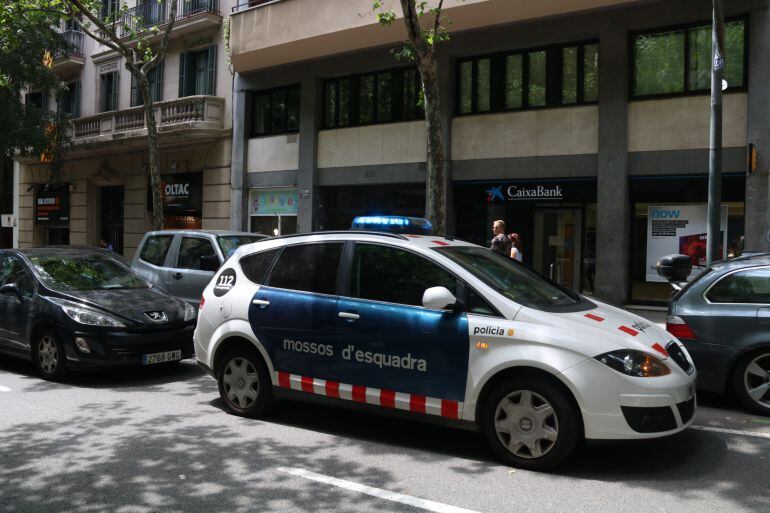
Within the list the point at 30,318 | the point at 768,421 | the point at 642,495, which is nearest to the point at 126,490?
the point at 642,495

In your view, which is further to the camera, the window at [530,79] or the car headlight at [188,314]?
the window at [530,79]

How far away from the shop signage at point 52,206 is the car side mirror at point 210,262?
792 inches

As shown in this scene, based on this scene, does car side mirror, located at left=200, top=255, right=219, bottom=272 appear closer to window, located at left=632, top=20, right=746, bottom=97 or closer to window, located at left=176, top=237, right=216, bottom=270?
window, located at left=176, top=237, right=216, bottom=270

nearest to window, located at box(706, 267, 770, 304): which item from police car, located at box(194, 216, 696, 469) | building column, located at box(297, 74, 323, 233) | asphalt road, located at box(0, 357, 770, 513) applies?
asphalt road, located at box(0, 357, 770, 513)

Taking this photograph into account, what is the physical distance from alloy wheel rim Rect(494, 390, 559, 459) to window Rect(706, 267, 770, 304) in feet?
9.57

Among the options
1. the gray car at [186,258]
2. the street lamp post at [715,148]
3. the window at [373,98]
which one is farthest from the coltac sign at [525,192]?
the gray car at [186,258]

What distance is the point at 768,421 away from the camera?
6.12 metres

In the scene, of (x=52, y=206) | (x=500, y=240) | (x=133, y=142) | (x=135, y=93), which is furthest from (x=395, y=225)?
(x=52, y=206)

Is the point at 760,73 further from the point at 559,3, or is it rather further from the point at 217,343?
the point at 217,343

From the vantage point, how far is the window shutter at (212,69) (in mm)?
21283

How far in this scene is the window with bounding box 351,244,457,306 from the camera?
205 inches

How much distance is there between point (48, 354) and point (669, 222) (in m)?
11.7

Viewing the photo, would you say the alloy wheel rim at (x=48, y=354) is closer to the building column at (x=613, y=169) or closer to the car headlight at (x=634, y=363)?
the car headlight at (x=634, y=363)

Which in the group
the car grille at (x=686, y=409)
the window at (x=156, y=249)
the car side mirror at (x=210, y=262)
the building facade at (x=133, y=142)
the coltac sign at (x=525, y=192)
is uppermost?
the building facade at (x=133, y=142)
